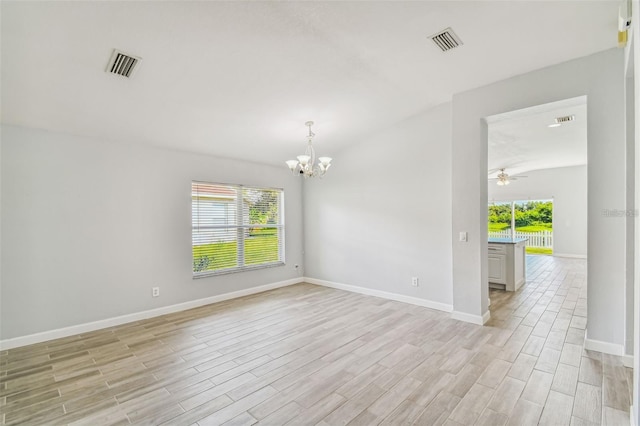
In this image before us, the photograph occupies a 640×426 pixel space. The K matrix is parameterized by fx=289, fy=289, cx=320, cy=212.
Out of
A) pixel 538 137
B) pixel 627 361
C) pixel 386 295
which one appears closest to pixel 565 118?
pixel 538 137

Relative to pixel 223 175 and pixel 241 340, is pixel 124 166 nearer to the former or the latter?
pixel 223 175

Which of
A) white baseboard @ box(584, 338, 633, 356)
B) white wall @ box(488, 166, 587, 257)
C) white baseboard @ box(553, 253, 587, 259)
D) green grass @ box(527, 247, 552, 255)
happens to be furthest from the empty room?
green grass @ box(527, 247, 552, 255)

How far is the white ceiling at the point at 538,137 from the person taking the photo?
11.9ft

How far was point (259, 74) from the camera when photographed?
3.19 meters

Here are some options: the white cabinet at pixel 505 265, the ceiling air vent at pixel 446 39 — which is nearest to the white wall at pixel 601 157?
the ceiling air vent at pixel 446 39

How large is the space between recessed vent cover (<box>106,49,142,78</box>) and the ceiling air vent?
2.81 meters

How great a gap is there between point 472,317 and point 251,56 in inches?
163

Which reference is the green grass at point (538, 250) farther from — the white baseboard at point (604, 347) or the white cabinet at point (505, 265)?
the white baseboard at point (604, 347)

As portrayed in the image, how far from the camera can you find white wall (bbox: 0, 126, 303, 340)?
332cm

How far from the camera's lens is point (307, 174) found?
4.19 m

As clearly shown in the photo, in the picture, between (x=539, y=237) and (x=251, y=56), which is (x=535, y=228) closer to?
(x=539, y=237)

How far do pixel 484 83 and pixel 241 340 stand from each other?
4.38 m

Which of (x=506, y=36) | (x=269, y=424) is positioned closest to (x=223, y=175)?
(x=269, y=424)

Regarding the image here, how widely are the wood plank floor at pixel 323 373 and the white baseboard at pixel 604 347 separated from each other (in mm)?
83
